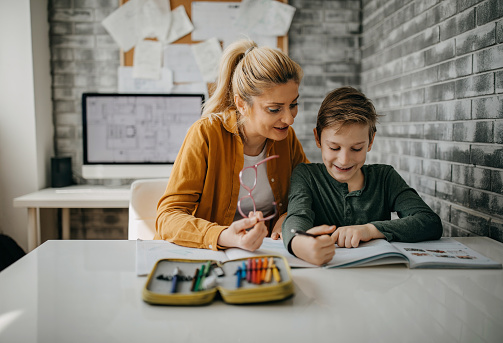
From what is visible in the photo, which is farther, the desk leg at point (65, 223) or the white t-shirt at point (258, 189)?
the desk leg at point (65, 223)

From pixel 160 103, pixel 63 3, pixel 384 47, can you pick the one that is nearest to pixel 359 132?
pixel 384 47

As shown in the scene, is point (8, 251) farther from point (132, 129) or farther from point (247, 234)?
point (247, 234)

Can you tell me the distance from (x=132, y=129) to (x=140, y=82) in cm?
38

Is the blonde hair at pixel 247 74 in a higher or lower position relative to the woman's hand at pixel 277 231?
higher

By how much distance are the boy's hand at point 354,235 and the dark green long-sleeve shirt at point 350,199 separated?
9cm

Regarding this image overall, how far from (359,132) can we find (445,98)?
58cm

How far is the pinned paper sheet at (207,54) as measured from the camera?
2.68m

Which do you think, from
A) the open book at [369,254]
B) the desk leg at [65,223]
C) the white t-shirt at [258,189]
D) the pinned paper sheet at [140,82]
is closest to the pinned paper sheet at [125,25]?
the pinned paper sheet at [140,82]

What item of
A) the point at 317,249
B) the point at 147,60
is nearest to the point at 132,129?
the point at 147,60

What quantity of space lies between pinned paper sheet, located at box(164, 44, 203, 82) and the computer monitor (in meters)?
0.31

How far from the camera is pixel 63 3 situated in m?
2.64

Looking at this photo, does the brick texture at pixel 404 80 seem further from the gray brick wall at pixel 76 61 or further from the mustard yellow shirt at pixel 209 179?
the mustard yellow shirt at pixel 209 179

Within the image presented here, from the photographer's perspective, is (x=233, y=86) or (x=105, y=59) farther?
(x=105, y=59)

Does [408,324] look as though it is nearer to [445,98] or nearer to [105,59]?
[445,98]
